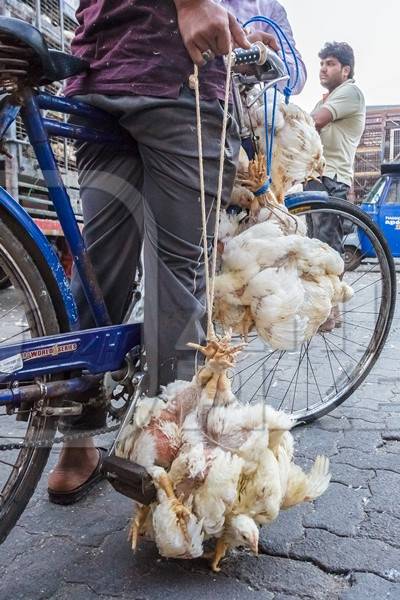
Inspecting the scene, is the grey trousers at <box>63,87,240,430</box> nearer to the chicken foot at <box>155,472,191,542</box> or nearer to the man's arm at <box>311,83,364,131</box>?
the chicken foot at <box>155,472,191,542</box>

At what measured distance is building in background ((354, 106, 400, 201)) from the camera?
20969 mm

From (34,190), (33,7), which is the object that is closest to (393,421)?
(34,190)

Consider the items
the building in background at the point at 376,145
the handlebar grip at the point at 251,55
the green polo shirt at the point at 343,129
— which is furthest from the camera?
the building in background at the point at 376,145

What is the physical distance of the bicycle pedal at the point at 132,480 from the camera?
5.19ft

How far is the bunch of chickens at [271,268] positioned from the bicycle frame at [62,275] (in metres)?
0.36

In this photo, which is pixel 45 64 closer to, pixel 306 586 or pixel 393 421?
pixel 306 586

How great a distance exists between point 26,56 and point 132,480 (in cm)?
113

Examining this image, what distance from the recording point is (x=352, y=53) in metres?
4.99

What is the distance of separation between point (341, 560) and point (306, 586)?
168 millimetres

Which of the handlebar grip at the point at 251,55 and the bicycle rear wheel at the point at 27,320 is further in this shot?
the handlebar grip at the point at 251,55

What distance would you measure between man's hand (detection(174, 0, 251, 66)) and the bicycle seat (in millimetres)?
347

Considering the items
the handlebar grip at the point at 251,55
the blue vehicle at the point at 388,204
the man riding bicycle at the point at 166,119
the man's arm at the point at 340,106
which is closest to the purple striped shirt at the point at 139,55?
the man riding bicycle at the point at 166,119

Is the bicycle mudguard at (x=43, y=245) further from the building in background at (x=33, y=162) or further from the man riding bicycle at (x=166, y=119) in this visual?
the building in background at (x=33, y=162)

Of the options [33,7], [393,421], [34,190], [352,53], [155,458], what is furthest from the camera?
[33,7]
